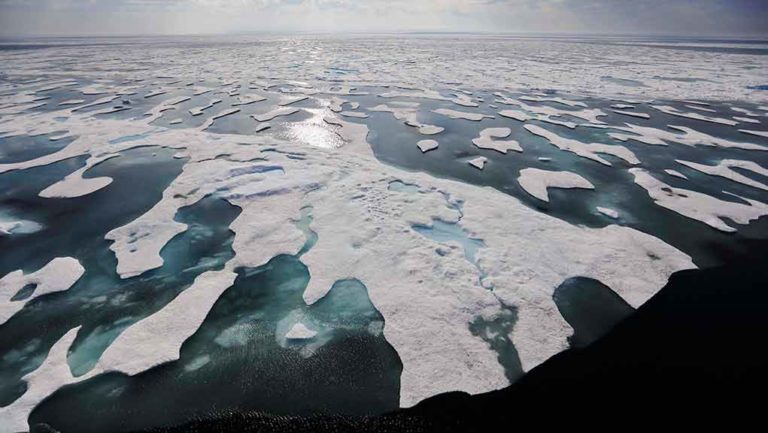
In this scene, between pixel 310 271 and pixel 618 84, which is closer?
pixel 310 271

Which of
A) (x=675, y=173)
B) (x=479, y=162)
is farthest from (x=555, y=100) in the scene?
(x=479, y=162)

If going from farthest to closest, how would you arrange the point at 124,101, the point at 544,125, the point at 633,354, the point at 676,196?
the point at 124,101, the point at 544,125, the point at 676,196, the point at 633,354

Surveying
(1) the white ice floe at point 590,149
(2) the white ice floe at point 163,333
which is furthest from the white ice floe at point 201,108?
(1) the white ice floe at point 590,149

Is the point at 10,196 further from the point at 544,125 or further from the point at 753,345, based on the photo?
the point at 544,125

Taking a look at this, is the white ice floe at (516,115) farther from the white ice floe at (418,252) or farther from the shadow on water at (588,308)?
the shadow on water at (588,308)

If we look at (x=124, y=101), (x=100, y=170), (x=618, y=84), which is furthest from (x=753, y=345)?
(x=618, y=84)

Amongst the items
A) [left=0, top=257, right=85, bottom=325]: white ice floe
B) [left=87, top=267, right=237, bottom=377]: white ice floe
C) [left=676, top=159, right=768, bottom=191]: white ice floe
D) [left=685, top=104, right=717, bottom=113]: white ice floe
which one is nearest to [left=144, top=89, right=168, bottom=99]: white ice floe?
[left=0, top=257, right=85, bottom=325]: white ice floe

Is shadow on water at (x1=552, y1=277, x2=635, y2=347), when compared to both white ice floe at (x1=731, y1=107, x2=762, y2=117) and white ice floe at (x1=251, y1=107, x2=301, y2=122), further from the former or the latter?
white ice floe at (x1=731, y1=107, x2=762, y2=117)
